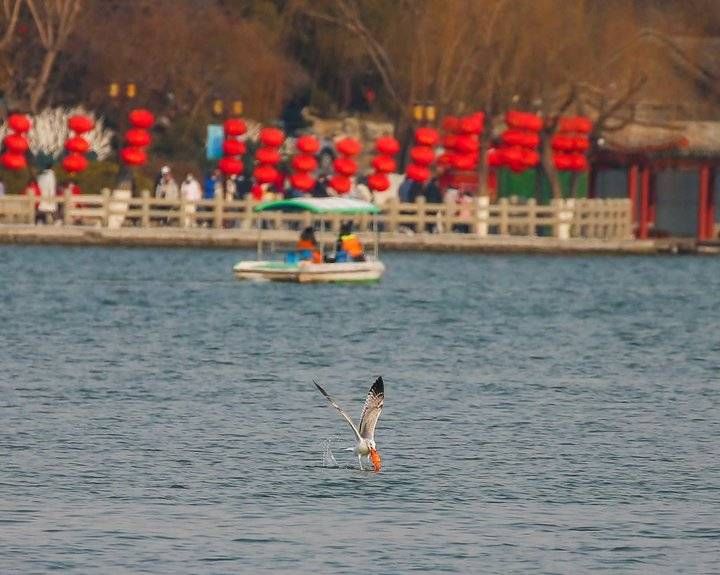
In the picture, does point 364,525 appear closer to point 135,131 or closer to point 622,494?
point 622,494

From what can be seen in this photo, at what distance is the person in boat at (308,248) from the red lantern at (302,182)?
1238 cm

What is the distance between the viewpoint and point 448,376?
1235 inches

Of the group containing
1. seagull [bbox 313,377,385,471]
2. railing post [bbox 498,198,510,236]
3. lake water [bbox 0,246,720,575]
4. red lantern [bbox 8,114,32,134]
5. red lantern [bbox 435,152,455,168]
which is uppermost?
red lantern [bbox 8,114,32,134]

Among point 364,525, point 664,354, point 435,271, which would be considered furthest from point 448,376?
point 435,271

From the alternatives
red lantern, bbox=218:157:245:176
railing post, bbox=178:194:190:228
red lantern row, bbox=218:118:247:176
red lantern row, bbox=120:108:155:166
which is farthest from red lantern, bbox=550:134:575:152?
red lantern row, bbox=120:108:155:166

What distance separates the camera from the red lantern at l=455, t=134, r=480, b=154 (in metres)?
60.5

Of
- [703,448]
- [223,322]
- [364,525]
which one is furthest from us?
[223,322]

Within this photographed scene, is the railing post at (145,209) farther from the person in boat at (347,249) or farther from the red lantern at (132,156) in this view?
the person in boat at (347,249)

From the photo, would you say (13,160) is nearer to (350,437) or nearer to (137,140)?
(137,140)

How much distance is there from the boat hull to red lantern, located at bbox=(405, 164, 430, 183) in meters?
13.6

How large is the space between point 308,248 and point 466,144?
1388 centimetres

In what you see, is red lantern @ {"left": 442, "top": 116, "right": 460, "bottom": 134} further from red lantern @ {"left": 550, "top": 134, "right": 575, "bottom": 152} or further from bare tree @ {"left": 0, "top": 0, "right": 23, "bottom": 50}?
bare tree @ {"left": 0, "top": 0, "right": 23, "bottom": 50}

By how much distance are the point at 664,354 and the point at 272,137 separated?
2592 cm

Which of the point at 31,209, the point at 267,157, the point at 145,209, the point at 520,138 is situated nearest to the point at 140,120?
the point at 267,157
